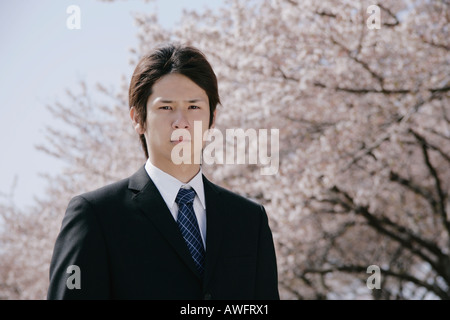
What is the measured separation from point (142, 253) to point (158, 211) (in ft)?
0.61

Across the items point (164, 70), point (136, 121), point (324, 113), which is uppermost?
point (324, 113)

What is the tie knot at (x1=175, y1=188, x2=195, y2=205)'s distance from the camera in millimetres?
2266

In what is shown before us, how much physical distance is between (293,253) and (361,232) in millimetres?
3819

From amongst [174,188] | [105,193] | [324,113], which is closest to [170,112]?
[174,188]

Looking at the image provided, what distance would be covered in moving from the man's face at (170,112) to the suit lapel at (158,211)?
105mm

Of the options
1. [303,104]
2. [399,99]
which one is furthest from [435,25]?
[303,104]

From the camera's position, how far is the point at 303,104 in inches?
318

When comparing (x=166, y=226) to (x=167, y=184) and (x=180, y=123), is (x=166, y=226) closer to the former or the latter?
(x=167, y=184)

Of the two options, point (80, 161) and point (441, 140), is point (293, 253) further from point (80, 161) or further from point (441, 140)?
point (80, 161)

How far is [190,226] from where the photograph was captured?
A: 222 centimetres

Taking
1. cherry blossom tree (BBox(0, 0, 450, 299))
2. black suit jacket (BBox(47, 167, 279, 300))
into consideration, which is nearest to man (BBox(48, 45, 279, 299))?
black suit jacket (BBox(47, 167, 279, 300))

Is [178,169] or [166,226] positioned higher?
[178,169]

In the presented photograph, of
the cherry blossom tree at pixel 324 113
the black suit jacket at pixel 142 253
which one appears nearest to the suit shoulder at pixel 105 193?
the black suit jacket at pixel 142 253

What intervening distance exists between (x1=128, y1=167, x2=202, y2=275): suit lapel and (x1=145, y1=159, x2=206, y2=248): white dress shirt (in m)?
0.03
